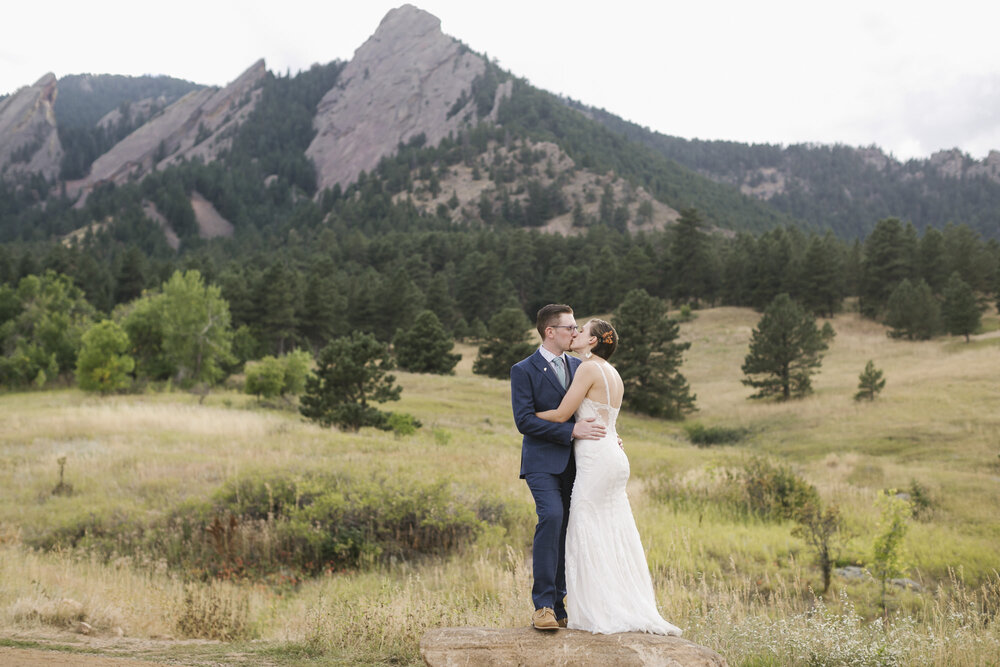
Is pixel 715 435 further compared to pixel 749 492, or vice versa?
pixel 715 435

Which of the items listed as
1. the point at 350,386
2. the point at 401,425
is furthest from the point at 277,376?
the point at 401,425

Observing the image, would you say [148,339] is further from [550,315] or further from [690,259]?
[690,259]

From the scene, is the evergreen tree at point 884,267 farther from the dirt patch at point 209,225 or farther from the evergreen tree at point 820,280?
the dirt patch at point 209,225

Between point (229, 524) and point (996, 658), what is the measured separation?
36.1ft

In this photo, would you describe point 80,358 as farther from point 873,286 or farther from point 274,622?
point 873,286

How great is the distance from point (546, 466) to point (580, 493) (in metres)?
0.34

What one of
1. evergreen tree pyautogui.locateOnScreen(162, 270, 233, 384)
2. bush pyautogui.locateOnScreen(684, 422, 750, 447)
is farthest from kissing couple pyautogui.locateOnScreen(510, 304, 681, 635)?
evergreen tree pyautogui.locateOnScreen(162, 270, 233, 384)

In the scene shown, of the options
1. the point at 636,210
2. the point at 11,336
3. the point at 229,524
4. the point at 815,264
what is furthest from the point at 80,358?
the point at 636,210

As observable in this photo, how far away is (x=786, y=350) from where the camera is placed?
42.8 m

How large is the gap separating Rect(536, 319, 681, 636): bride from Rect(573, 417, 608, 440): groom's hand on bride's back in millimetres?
65

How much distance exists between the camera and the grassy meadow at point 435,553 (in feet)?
19.9

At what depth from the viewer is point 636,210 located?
149500 millimetres

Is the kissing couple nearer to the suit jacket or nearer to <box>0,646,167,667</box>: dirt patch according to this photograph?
the suit jacket

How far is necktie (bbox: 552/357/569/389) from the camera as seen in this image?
5.30m
